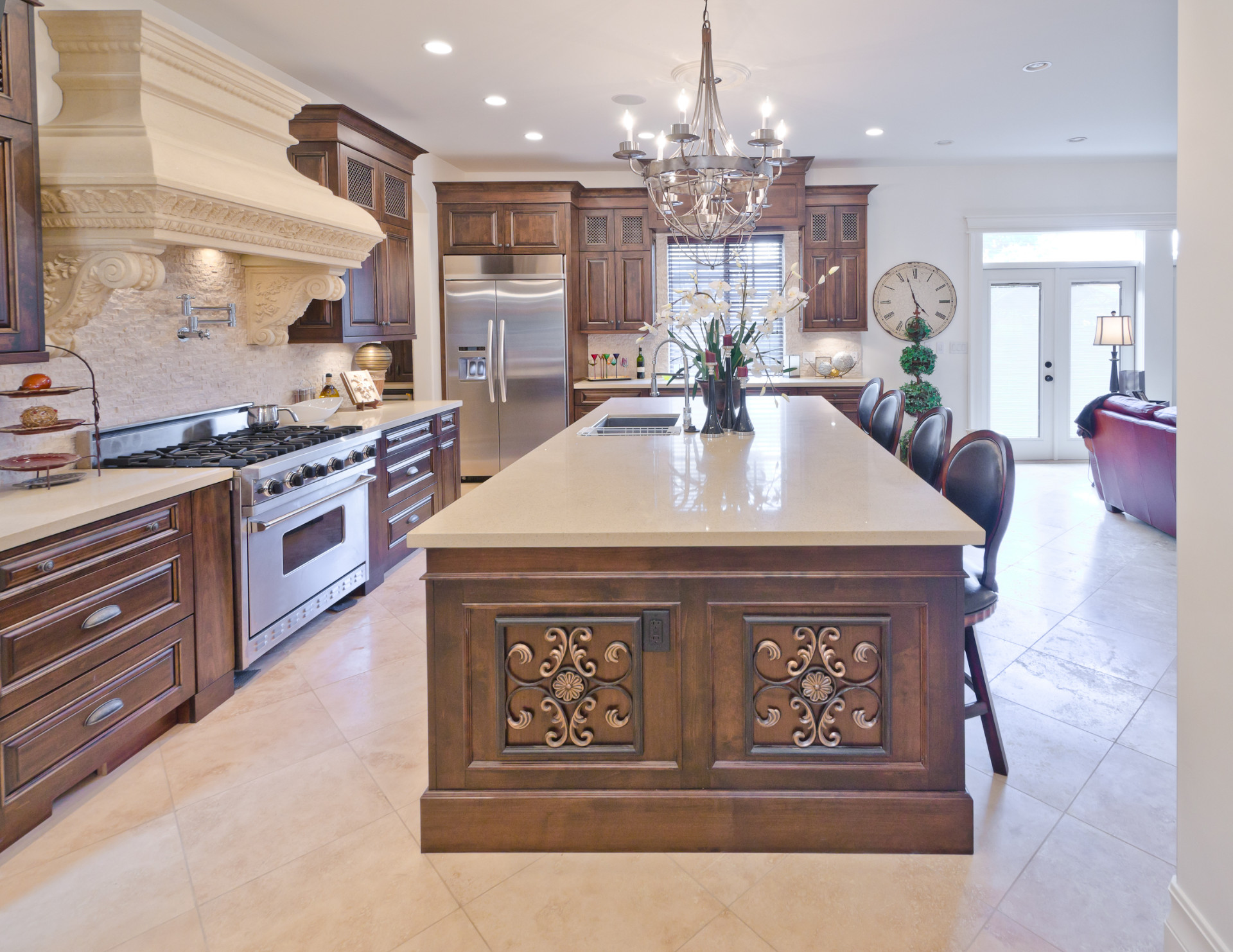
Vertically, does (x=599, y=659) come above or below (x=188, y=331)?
below

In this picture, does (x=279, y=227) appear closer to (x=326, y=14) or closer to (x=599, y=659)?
(x=326, y=14)

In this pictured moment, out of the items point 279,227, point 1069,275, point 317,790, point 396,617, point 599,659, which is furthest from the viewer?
point 1069,275

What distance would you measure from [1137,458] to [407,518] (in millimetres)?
4445

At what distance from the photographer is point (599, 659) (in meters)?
1.80

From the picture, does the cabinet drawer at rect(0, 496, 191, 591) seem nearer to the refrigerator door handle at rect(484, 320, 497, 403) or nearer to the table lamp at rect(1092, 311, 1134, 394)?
the refrigerator door handle at rect(484, 320, 497, 403)

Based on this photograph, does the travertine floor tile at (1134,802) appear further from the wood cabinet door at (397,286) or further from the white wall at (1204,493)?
the wood cabinet door at (397,286)

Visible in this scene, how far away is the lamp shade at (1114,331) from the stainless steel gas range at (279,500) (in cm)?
612

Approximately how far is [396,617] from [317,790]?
1522 millimetres

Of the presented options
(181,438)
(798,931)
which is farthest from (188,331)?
(798,931)

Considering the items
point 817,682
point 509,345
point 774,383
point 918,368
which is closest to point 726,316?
point 817,682

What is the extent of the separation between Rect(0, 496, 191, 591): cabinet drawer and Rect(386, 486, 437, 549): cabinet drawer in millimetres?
→ 1624

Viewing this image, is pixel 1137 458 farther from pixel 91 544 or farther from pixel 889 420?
pixel 91 544

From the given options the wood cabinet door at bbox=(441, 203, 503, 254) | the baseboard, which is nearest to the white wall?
the baseboard

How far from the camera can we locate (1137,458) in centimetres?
479
